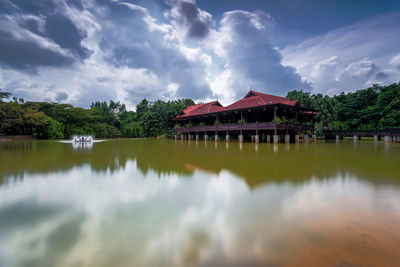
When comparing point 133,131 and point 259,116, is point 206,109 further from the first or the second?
point 133,131

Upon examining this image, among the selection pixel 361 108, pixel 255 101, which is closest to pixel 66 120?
pixel 255 101

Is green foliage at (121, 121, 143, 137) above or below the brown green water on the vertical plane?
above

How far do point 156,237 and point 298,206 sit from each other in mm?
2335

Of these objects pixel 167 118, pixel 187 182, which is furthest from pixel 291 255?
pixel 167 118

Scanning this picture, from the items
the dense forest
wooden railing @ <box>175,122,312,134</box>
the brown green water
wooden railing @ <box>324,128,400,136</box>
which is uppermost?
the dense forest

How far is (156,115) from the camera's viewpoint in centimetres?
3597

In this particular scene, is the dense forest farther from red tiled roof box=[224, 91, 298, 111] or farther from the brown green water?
the brown green water

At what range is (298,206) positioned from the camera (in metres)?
3.45

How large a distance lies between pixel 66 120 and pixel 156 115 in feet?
53.6

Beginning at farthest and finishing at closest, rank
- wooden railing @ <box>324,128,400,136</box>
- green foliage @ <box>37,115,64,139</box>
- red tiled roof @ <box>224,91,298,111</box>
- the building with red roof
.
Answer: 1. green foliage @ <box>37,115,64,139</box>
2. wooden railing @ <box>324,128,400,136</box>
3. red tiled roof @ <box>224,91,298,111</box>
4. the building with red roof

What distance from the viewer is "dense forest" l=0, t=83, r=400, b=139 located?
95.0ft

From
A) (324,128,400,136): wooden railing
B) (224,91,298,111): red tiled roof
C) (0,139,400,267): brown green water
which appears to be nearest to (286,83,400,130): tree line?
(324,128,400,136): wooden railing

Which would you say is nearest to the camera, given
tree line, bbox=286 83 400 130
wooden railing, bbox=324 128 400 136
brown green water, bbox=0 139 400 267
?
brown green water, bbox=0 139 400 267

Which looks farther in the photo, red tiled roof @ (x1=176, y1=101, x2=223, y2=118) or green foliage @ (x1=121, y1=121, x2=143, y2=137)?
green foliage @ (x1=121, y1=121, x2=143, y2=137)
